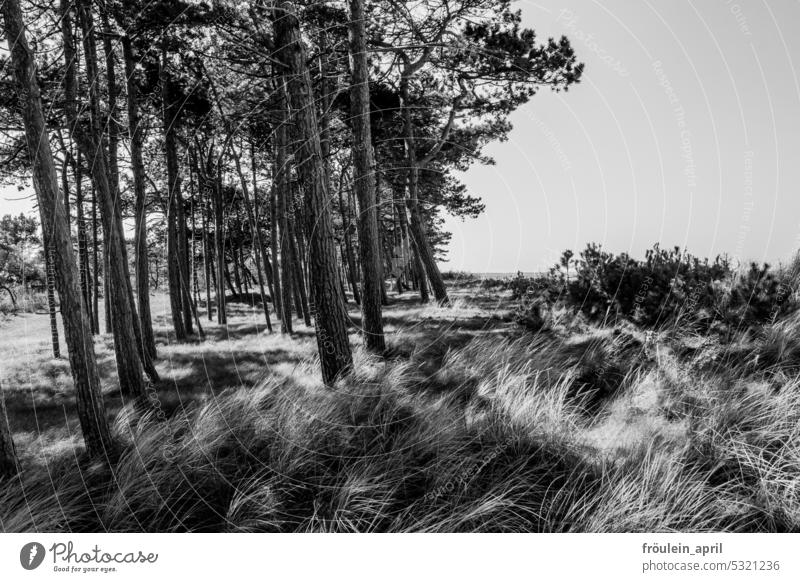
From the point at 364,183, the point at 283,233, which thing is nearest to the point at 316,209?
the point at 364,183

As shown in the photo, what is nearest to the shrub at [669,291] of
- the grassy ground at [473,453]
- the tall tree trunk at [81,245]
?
the grassy ground at [473,453]

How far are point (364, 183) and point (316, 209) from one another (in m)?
2.32

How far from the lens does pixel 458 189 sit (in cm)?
1898

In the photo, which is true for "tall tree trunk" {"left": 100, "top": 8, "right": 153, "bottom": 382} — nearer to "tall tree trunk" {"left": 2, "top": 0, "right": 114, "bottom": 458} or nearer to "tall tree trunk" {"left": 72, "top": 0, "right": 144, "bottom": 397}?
"tall tree trunk" {"left": 72, "top": 0, "right": 144, "bottom": 397}

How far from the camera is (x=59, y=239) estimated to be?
3.98 m

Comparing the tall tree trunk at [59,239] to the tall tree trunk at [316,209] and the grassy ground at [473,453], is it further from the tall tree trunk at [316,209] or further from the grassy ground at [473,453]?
the tall tree trunk at [316,209]

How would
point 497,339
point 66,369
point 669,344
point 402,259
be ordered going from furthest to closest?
point 402,259 → point 66,369 → point 497,339 → point 669,344

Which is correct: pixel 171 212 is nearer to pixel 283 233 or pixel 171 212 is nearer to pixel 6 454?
pixel 283 233

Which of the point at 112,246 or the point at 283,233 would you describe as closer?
the point at 112,246

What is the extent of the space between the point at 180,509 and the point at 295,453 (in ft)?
3.16

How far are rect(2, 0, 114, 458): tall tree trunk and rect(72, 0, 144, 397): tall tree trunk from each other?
2472 mm

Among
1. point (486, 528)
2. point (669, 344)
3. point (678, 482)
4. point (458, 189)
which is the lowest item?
point (486, 528)

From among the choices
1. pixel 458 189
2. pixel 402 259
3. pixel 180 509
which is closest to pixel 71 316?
Result: pixel 180 509

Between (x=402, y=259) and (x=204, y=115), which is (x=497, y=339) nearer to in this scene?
(x=204, y=115)
